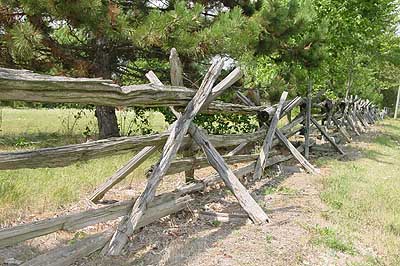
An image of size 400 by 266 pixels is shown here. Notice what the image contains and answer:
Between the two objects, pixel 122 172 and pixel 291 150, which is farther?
pixel 291 150

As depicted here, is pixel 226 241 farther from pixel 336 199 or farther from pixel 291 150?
pixel 291 150

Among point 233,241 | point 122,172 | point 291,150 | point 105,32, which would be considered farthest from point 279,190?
point 105,32

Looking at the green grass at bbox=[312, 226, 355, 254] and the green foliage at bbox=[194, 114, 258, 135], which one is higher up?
the green foliage at bbox=[194, 114, 258, 135]

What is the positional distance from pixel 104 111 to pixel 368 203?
18.7 feet

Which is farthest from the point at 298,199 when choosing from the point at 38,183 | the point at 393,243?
the point at 38,183

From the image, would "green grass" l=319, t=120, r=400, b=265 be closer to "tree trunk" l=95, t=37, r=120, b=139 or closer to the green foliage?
the green foliage

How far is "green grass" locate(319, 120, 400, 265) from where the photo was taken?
3953 mm

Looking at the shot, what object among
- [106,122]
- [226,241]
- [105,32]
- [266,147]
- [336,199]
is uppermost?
[105,32]

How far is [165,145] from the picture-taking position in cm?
400

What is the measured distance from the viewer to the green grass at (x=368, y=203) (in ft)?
13.0

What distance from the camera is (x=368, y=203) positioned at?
509 cm

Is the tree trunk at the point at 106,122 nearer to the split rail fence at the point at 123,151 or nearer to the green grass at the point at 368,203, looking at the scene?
the split rail fence at the point at 123,151

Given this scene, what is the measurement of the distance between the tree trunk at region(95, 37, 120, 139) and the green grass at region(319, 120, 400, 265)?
4.57 metres

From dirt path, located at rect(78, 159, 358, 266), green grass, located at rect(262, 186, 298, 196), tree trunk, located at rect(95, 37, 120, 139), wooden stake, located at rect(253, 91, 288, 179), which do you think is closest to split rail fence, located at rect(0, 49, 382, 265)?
dirt path, located at rect(78, 159, 358, 266)
